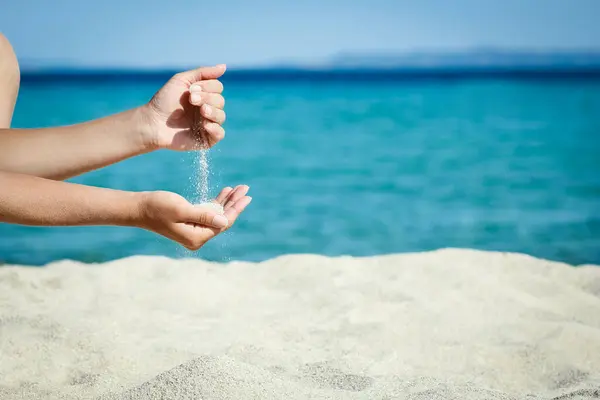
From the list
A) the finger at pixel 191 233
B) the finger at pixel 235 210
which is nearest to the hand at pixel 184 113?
the finger at pixel 235 210

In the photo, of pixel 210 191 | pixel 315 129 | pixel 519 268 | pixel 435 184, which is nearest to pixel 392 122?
pixel 315 129

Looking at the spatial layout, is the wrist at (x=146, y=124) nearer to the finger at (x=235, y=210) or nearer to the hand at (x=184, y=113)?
the hand at (x=184, y=113)

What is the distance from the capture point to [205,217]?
57.6 inches

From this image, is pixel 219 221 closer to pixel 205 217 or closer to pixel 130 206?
pixel 205 217

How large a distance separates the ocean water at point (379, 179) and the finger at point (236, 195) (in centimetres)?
20

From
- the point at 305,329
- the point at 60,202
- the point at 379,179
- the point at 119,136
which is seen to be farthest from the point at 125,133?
the point at 379,179

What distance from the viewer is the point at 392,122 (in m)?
10.8

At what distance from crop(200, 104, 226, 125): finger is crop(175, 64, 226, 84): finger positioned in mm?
110

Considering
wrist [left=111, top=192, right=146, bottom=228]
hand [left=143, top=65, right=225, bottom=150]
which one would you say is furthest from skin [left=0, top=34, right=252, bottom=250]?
wrist [left=111, top=192, right=146, bottom=228]

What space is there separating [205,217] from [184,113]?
1.63 ft

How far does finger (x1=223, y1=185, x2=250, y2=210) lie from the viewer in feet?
5.34

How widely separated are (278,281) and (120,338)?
65cm

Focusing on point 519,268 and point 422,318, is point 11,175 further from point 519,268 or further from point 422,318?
point 519,268

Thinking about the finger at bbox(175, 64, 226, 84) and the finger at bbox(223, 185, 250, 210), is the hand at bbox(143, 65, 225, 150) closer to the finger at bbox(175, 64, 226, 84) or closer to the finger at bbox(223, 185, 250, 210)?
the finger at bbox(175, 64, 226, 84)
